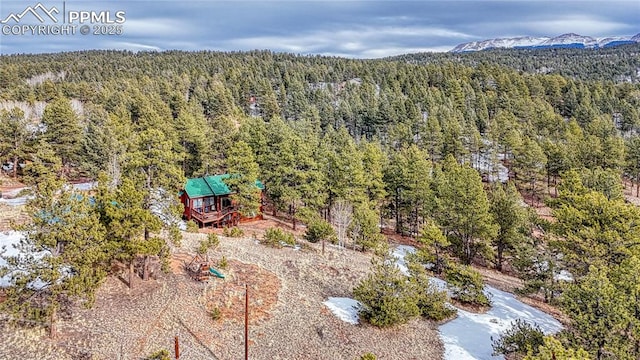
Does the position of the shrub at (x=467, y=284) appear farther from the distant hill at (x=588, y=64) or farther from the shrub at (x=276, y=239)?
the distant hill at (x=588, y=64)

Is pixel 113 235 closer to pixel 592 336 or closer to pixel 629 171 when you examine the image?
pixel 592 336

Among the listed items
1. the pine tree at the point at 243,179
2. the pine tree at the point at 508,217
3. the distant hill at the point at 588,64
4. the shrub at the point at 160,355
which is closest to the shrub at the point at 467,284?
the pine tree at the point at 508,217

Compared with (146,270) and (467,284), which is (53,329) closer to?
(146,270)

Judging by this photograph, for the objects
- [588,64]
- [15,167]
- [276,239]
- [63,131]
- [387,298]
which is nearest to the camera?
[387,298]

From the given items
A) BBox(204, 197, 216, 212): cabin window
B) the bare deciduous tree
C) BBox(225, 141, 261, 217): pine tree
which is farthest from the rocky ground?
BBox(204, 197, 216, 212): cabin window

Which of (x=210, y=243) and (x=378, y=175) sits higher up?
(x=378, y=175)

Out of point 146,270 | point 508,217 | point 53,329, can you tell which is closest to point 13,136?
point 146,270

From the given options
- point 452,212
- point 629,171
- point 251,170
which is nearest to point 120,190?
point 251,170
